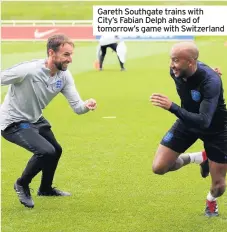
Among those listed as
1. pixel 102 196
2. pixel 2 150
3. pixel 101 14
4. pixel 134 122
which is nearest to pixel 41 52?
pixel 101 14

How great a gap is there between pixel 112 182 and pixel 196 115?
2.66 metres

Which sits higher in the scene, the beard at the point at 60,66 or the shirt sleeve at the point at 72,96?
the beard at the point at 60,66

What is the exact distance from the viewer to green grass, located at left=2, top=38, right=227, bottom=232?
758 centimetres

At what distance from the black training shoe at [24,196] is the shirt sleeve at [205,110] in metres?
2.20

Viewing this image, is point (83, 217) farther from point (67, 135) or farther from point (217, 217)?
point (67, 135)

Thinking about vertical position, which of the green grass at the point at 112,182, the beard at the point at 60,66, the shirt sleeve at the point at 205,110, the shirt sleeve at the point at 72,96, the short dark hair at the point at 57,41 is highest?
the short dark hair at the point at 57,41

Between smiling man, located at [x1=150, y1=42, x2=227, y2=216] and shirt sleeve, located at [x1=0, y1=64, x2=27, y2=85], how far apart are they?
67.1 inches

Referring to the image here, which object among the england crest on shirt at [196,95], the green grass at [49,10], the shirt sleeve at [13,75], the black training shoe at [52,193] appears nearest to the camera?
the england crest on shirt at [196,95]

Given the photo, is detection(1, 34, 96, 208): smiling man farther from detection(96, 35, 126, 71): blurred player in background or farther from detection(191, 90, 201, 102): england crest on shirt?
detection(96, 35, 126, 71): blurred player in background

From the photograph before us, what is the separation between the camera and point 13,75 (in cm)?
779

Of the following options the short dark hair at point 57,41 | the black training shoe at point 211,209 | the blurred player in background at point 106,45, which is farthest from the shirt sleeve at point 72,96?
the blurred player in background at point 106,45

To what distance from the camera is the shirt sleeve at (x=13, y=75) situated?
7754 millimetres

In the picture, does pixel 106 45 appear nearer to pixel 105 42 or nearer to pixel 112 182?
pixel 105 42

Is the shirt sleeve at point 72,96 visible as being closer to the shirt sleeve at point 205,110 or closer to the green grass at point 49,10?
the shirt sleeve at point 205,110
